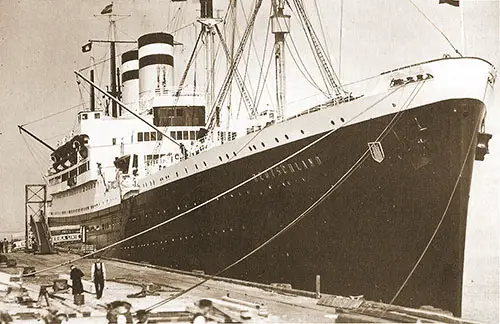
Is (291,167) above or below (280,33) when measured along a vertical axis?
below

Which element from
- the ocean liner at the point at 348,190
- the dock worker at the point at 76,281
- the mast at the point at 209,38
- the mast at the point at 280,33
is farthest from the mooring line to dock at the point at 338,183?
the mast at the point at 209,38

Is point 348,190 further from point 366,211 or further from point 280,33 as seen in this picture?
point 280,33

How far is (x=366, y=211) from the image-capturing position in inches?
466

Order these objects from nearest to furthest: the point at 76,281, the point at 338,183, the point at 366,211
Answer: the point at 76,281 < the point at 366,211 < the point at 338,183

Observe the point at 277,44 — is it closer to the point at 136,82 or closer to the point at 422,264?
the point at 422,264

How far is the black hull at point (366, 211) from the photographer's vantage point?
11094 mm

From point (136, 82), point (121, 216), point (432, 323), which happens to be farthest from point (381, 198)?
point (136, 82)

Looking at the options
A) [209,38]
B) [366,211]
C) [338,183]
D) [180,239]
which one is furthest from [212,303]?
[209,38]

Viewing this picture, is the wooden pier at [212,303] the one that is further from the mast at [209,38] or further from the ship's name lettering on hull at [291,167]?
the mast at [209,38]

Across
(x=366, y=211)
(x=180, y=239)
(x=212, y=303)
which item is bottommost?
(x=180, y=239)

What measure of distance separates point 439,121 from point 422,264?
8.27 ft

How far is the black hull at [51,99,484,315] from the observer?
36.4 feet

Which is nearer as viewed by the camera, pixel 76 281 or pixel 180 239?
pixel 76 281

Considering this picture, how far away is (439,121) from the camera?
11.1 meters
